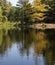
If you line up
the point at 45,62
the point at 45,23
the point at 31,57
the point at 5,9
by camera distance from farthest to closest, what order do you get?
the point at 5,9, the point at 45,23, the point at 31,57, the point at 45,62

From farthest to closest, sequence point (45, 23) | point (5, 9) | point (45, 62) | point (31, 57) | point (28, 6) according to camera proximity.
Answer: point (5, 9) → point (28, 6) → point (45, 23) → point (31, 57) → point (45, 62)

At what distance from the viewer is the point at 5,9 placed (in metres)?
80.2

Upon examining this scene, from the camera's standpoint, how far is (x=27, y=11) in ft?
192

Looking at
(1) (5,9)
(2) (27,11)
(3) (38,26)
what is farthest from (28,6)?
(1) (5,9)

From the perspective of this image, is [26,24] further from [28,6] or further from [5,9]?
[5,9]

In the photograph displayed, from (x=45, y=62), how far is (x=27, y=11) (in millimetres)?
42785

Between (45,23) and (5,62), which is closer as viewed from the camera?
(5,62)

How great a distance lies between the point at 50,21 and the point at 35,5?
4883 millimetres

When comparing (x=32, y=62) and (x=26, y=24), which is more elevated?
(x=32, y=62)

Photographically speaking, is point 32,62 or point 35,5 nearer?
point 32,62

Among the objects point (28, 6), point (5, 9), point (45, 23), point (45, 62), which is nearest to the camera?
point (45, 62)

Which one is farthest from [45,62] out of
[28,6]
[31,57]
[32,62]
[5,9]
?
[5,9]

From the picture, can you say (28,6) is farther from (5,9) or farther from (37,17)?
(5,9)

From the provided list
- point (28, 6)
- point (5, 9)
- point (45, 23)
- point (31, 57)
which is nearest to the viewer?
point (31, 57)
